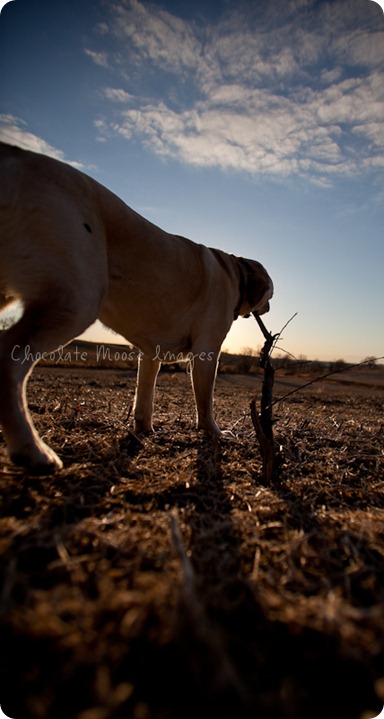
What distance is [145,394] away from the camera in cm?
349

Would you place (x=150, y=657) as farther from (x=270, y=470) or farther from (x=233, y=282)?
(x=233, y=282)

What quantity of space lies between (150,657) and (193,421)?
3183mm

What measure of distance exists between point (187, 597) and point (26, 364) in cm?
140

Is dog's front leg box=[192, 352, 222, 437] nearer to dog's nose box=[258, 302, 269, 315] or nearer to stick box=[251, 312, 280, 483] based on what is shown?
stick box=[251, 312, 280, 483]

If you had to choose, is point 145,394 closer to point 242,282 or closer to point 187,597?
point 242,282

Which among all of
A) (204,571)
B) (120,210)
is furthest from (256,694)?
(120,210)

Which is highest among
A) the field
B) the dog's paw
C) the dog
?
the dog

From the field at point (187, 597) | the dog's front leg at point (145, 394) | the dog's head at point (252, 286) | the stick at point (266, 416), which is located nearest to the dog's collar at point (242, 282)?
the dog's head at point (252, 286)

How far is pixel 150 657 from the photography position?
712 millimetres

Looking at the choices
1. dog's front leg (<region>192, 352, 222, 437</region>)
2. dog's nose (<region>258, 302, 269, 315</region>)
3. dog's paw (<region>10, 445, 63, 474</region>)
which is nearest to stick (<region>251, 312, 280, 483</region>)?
dog's front leg (<region>192, 352, 222, 437</region>)

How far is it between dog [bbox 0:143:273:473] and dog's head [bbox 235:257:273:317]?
0.58m

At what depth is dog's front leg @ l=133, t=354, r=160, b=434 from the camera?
3.40 meters

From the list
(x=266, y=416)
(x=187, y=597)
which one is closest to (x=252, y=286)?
(x=266, y=416)

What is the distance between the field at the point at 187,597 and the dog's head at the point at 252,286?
2553 millimetres
